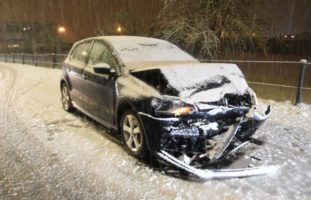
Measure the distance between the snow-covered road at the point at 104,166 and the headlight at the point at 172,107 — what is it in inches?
31.2

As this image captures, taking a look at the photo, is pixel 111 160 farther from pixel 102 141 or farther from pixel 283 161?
pixel 283 161

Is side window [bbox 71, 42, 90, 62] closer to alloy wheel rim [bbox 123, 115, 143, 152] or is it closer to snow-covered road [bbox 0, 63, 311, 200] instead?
snow-covered road [bbox 0, 63, 311, 200]

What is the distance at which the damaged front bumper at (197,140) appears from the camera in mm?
3805

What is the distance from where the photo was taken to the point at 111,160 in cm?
438

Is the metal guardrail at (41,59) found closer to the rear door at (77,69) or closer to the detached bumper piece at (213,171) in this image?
the rear door at (77,69)

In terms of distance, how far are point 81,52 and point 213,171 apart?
12.1 feet

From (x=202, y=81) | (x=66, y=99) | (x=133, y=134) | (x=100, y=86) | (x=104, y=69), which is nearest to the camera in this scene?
(x=202, y=81)

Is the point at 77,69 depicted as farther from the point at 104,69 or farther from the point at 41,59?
the point at 41,59

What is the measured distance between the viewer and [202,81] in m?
4.13

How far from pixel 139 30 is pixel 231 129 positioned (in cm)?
1736

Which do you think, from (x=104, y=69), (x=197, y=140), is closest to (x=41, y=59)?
(x=104, y=69)

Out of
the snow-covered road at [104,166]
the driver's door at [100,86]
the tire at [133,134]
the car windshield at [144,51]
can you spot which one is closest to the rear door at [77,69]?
the driver's door at [100,86]

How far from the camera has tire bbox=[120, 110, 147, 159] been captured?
418 cm

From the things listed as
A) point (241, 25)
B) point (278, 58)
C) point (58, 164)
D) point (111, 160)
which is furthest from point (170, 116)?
point (278, 58)
